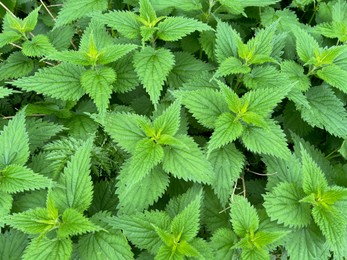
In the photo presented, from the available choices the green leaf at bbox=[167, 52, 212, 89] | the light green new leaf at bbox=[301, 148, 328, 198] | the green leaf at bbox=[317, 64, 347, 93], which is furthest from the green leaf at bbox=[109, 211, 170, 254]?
the green leaf at bbox=[317, 64, 347, 93]

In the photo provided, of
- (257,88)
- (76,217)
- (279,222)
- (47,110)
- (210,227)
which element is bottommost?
(210,227)

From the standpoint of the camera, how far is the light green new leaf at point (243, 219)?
2180 millimetres

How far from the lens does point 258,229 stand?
2264mm

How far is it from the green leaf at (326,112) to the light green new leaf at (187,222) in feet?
3.63

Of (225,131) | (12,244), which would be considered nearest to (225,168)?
(225,131)

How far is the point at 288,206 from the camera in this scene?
7.37 ft

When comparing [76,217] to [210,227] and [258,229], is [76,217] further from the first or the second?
[258,229]

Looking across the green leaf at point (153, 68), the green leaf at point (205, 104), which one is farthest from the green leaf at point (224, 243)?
the green leaf at point (153, 68)

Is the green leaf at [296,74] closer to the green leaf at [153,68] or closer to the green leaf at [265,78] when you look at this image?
the green leaf at [265,78]

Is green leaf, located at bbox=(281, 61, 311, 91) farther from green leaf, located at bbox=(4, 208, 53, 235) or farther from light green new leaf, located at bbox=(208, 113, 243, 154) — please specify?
green leaf, located at bbox=(4, 208, 53, 235)

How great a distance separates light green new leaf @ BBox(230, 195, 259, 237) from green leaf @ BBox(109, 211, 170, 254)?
412mm

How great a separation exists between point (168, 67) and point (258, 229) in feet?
3.91

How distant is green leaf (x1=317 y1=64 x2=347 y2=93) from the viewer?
2.54 metres

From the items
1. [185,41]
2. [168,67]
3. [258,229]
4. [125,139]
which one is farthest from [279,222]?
[185,41]
